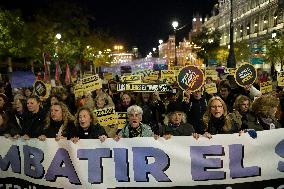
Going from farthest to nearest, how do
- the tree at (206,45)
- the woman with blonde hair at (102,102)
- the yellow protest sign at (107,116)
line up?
the tree at (206,45), the woman with blonde hair at (102,102), the yellow protest sign at (107,116)

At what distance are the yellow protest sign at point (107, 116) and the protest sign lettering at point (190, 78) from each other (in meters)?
2.12

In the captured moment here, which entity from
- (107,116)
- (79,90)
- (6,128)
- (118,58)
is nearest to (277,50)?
(79,90)

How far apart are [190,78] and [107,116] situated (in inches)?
91.4

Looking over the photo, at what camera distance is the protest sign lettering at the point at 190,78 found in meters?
9.48

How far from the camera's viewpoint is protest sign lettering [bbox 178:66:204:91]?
9484 millimetres

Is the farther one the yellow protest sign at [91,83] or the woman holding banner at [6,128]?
the yellow protest sign at [91,83]

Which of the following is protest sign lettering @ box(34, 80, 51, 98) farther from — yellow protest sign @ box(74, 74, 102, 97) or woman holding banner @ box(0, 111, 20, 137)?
woman holding banner @ box(0, 111, 20, 137)

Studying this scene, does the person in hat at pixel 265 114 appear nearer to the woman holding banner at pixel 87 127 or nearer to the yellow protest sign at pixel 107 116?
the woman holding banner at pixel 87 127

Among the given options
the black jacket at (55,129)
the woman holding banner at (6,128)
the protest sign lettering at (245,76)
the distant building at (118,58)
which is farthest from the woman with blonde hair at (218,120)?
the distant building at (118,58)

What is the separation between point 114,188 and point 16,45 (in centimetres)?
3243

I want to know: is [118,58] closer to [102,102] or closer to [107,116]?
[102,102]

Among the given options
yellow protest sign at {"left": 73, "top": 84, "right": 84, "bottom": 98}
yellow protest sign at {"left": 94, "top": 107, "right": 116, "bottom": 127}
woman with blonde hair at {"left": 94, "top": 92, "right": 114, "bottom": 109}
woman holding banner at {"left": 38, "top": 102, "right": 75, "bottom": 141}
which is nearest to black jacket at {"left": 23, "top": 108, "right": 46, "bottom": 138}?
woman holding banner at {"left": 38, "top": 102, "right": 75, "bottom": 141}

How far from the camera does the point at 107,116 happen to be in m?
8.10

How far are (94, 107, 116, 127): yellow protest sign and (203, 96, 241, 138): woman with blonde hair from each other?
6.96ft
